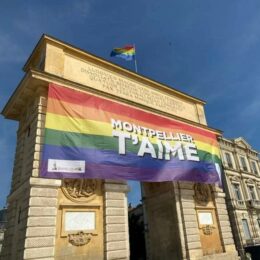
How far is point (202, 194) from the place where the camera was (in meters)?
16.4

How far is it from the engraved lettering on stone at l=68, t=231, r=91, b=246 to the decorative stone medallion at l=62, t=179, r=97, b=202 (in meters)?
1.36

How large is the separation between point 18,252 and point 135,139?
7.00m

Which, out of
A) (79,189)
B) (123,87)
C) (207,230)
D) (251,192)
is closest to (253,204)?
(251,192)

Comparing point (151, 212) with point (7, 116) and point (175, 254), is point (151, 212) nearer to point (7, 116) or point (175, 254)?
point (175, 254)

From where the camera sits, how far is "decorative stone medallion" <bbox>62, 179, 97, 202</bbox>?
36.9 feet

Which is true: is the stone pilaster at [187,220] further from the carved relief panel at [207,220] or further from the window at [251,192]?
the window at [251,192]

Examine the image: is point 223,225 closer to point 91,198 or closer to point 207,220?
point 207,220

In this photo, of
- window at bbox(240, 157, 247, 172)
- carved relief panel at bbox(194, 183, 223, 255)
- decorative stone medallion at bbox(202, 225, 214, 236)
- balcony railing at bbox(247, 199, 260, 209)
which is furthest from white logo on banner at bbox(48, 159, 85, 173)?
window at bbox(240, 157, 247, 172)

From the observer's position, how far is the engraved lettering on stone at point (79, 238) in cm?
1038

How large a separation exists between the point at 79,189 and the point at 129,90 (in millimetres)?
6953

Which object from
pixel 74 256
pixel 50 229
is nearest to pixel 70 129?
pixel 50 229

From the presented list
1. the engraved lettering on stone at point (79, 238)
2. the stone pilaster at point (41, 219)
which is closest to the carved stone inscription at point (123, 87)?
the stone pilaster at point (41, 219)

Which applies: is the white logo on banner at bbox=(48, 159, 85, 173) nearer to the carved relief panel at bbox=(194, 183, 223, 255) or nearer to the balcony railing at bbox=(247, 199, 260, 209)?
the carved relief panel at bbox=(194, 183, 223, 255)

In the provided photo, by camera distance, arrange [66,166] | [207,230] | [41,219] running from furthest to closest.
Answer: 1. [207,230]
2. [66,166]
3. [41,219]
